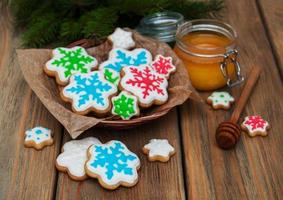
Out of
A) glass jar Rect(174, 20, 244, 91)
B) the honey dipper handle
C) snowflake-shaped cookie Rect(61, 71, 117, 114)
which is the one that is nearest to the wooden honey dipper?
the honey dipper handle

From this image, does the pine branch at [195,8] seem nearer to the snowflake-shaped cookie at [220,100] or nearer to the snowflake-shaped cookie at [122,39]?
the snowflake-shaped cookie at [122,39]

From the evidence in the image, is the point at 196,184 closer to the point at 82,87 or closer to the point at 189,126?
the point at 189,126

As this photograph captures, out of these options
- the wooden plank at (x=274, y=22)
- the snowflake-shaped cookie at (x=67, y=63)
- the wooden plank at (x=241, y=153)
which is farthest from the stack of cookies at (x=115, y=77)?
the wooden plank at (x=274, y=22)

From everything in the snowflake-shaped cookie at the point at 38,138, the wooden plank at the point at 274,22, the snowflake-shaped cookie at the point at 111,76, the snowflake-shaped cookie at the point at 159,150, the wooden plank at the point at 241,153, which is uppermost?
the snowflake-shaped cookie at the point at 111,76

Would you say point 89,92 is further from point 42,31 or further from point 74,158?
point 42,31

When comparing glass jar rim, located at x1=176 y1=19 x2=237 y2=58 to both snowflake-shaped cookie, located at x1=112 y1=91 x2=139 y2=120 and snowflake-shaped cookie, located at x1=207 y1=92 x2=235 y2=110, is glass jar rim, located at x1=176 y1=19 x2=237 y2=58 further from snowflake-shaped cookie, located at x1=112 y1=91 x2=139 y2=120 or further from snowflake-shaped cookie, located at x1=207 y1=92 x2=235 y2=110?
snowflake-shaped cookie, located at x1=112 y1=91 x2=139 y2=120
